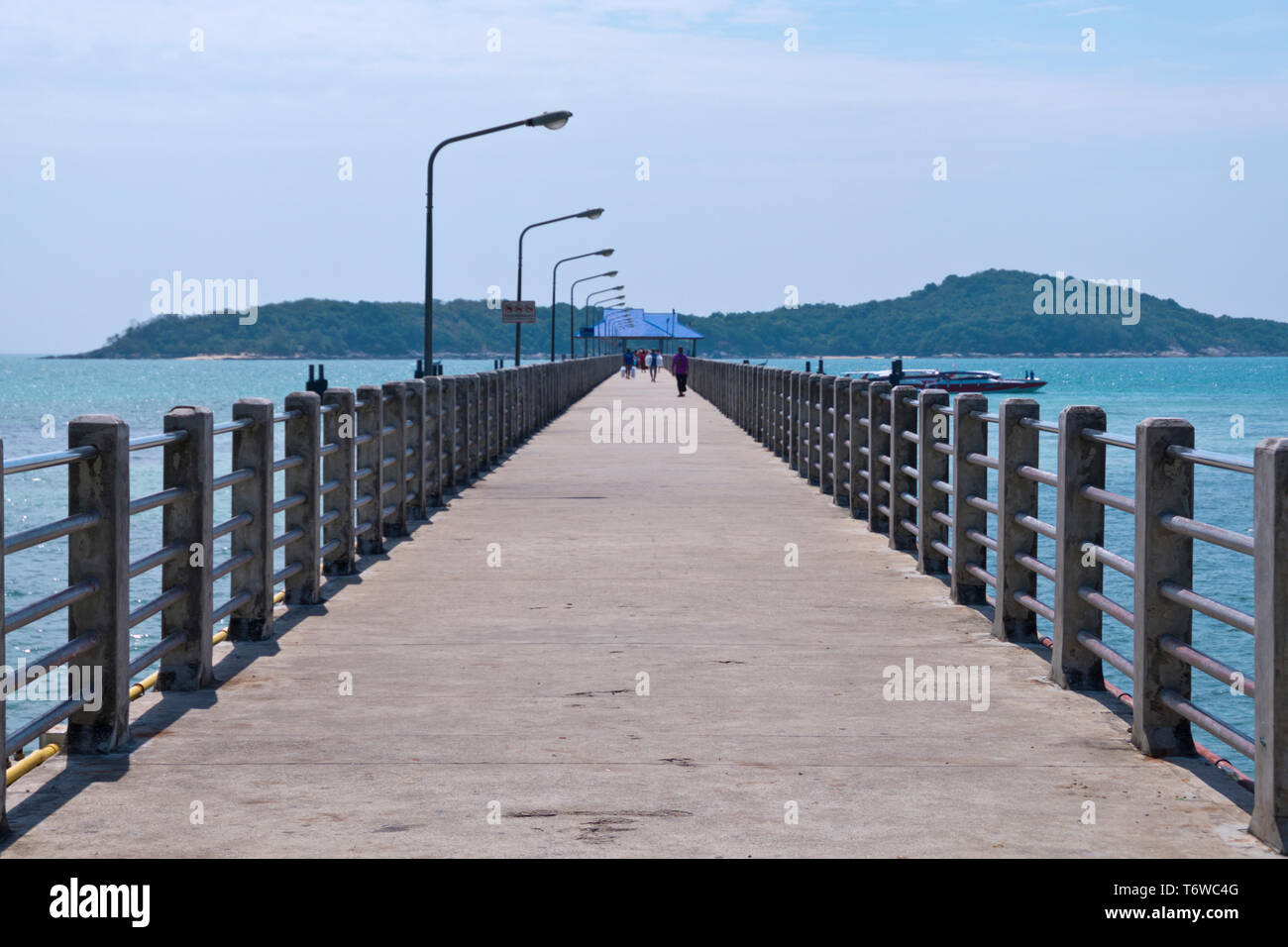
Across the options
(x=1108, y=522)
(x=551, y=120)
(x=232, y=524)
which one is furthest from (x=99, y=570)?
(x=1108, y=522)

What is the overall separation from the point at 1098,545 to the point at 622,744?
249 centimetres

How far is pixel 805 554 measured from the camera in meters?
12.8

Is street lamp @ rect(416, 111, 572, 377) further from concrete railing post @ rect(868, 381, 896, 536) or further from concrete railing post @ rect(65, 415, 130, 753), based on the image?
concrete railing post @ rect(65, 415, 130, 753)

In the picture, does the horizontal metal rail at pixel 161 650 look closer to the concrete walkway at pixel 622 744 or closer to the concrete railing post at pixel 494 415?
the concrete walkway at pixel 622 744

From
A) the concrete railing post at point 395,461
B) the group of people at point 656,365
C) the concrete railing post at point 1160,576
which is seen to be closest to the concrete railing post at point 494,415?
the concrete railing post at point 395,461

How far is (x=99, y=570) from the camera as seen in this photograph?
630 cm

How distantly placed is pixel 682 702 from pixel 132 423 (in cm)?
9928

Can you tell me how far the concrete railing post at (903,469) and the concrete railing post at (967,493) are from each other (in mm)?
2117

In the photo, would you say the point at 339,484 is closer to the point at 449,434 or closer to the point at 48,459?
the point at 48,459

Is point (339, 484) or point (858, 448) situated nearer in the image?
point (339, 484)

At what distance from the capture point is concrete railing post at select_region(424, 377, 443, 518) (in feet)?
54.7

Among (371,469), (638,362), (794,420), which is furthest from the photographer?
(638,362)

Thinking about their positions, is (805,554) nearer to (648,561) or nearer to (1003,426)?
(648,561)
